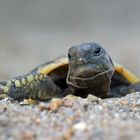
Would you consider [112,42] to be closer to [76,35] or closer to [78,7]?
[76,35]

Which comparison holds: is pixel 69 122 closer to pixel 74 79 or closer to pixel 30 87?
pixel 74 79

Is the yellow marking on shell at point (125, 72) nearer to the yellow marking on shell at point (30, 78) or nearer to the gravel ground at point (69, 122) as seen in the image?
the yellow marking on shell at point (30, 78)

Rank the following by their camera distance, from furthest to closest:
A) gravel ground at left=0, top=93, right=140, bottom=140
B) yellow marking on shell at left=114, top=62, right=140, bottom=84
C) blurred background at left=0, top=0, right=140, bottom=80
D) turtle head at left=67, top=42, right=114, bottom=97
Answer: blurred background at left=0, top=0, right=140, bottom=80 < yellow marking on shell at left=114, top=62, right=140, bottom=84 < turtle head at left=67, top=42, right=114, bottom=97 < gravel ground at left=0, top=93, right=140, bottom=140

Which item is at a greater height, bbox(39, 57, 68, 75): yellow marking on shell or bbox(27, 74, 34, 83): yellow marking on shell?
bbox(27, 74, 34, 83): yellow marking on shell

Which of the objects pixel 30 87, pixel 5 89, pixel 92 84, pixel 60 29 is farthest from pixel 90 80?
pixel 60 29

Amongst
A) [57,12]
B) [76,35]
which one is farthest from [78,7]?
[76,35]

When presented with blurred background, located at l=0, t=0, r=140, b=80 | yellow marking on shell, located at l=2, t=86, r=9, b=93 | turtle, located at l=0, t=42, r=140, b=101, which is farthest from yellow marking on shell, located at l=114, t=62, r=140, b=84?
blurred background, located at l=0, t=0, r=140, b=80

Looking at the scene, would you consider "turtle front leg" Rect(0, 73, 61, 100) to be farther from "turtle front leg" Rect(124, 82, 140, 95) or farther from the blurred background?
the blurred background
